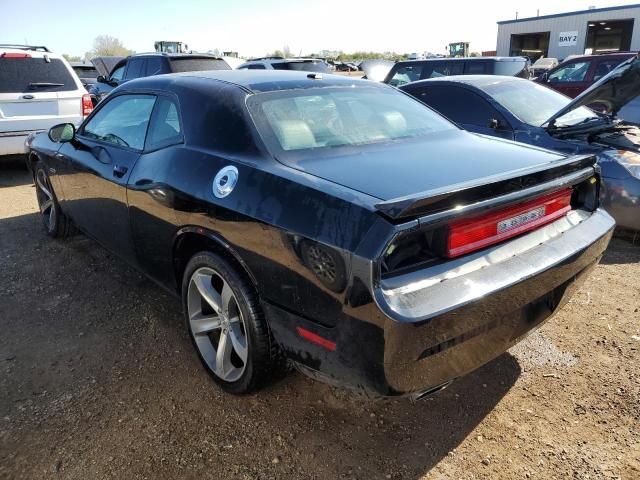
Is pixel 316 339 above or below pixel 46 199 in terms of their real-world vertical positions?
above

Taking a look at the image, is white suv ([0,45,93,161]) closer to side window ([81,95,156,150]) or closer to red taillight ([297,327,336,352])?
side window ([81,95,156,150])

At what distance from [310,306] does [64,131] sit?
301 centimetres

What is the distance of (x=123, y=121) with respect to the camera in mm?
3566

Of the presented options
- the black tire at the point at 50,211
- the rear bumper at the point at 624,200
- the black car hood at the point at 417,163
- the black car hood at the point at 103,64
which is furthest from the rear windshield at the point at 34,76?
the black car hood at the point at 103,64

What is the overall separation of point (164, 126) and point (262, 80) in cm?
64

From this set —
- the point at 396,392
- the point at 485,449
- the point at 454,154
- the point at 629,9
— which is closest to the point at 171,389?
the point at 396,392

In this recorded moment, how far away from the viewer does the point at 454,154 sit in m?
2.59

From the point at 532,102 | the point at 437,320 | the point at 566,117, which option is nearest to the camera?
the point at 437,320

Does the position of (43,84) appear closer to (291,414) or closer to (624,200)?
(291,414)

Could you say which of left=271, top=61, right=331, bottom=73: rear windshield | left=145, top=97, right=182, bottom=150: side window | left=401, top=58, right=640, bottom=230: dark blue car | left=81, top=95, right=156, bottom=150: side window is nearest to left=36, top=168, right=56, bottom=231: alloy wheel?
left=81, top=95, right=156, bottom=150: side window

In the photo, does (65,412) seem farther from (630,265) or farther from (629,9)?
(629,9)

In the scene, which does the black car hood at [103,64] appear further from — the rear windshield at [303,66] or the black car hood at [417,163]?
the black car hood at [417,163]

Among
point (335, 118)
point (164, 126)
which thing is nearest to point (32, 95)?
point (164, 126)

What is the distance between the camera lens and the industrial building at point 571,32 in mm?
34188
